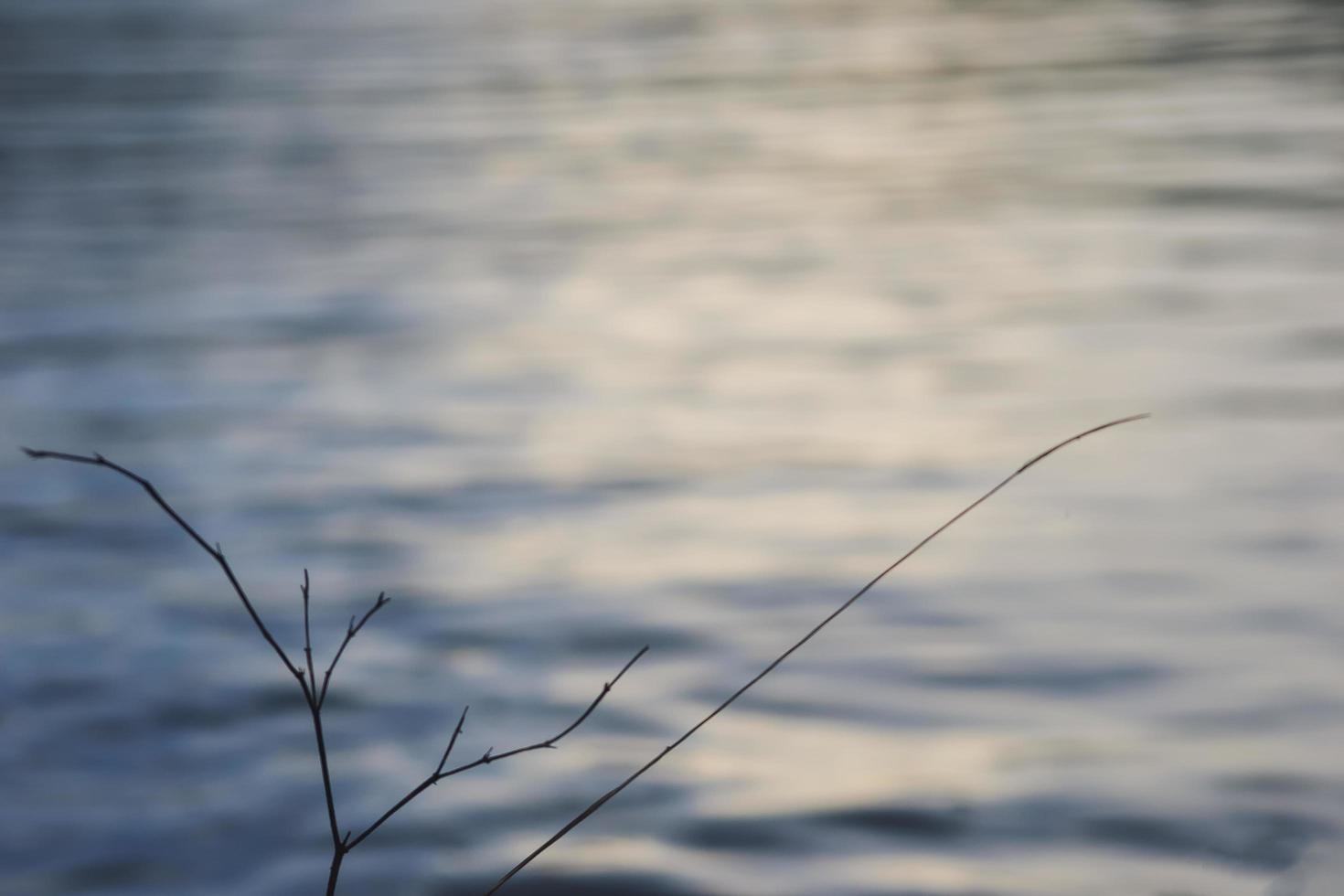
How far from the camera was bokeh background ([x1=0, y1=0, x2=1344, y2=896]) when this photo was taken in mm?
2879

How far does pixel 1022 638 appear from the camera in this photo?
3559 mm

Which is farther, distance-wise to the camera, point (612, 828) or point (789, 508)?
point (789, 508)

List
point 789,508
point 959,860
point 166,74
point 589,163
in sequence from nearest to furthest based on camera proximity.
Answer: point 959,860 → point 789,508 → point 589,163 → point 166,74

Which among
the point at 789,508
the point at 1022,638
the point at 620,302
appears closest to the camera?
the point at 1022,638

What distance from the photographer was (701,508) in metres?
4.45

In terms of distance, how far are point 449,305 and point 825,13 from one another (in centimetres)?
1246

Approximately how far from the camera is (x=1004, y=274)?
6801 millimetres

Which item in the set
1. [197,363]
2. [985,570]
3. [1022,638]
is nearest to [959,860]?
[1022,638]

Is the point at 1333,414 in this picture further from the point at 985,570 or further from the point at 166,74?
the point at 166,74

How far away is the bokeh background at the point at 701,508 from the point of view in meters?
2.88

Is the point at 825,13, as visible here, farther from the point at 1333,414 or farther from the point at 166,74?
the point at 1333,414

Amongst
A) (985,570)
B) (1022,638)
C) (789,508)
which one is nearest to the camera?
(1022,638)

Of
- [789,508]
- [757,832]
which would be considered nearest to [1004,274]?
[789,508]

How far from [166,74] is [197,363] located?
981 centimetres
